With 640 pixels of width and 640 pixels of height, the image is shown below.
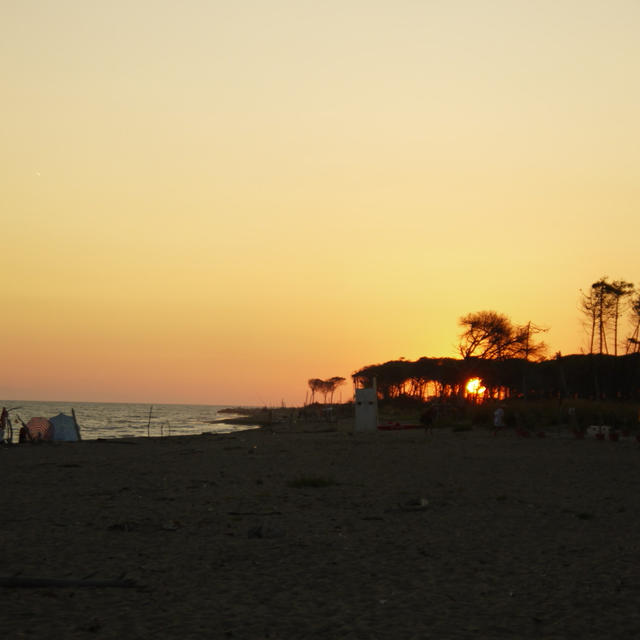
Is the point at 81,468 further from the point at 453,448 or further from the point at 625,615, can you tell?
the point at 625,615

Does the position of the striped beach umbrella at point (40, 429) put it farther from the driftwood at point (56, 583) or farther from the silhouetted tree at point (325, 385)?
the silhouetted tree at point (325, 385)

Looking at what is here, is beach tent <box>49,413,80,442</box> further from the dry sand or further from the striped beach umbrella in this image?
the dry sand

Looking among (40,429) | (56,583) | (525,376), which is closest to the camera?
(56,583)

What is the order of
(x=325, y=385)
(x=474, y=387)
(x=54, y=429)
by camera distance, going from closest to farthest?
1. (x=54, y=429)
2. (x=474, y=387)
3. (x=325, y=385)

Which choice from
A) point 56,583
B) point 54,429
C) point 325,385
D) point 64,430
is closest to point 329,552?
point 56,583

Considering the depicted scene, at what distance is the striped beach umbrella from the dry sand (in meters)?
16.9

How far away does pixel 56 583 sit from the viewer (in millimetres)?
7016

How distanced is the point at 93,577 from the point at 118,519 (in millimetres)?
3489

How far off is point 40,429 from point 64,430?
158cm

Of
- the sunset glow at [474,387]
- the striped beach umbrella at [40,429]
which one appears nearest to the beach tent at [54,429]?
the striped beach umbrella at [40,429]

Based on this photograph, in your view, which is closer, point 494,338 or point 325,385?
point 494,338

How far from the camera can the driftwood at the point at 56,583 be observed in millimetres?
6953

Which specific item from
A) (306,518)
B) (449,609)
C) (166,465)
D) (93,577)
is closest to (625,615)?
(449,609)

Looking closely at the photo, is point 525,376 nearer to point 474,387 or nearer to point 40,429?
point 474,387
